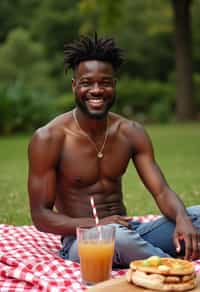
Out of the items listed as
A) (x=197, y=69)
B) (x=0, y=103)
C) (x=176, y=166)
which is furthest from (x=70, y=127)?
(x=197, y=69)

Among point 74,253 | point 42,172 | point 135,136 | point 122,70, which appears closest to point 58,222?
point 74,253

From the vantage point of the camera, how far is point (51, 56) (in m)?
37.2

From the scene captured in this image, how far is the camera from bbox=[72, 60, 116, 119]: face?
14.4 ft

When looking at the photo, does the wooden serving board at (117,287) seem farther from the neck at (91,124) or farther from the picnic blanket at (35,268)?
the neck at (91,124)

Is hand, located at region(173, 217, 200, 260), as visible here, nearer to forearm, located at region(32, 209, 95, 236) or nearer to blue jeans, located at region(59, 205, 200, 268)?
blue jeans, located at region(59, 205, 200, 268)

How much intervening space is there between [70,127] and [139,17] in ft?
102

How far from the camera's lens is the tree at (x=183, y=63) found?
22.6m

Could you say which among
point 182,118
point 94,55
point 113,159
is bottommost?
point 182,118

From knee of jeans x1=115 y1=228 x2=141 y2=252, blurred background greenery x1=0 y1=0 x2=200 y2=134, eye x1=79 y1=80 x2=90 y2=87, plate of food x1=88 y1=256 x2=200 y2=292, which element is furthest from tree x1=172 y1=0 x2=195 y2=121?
plate of food x1=88 y1=256 x2=200 y2=292

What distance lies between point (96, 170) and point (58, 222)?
471 mm

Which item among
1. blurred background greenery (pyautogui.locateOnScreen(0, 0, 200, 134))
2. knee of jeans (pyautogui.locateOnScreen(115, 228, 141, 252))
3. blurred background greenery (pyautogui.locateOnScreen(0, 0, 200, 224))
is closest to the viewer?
knee of jeans (pyautogui.locateOnScreen(115, 228, 141, 252))

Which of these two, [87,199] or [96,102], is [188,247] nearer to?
[87,199]

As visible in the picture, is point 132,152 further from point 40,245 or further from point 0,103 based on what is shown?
point 0,103

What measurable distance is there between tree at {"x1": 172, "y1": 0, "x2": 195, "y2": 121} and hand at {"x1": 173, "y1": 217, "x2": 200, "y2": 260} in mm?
18360
